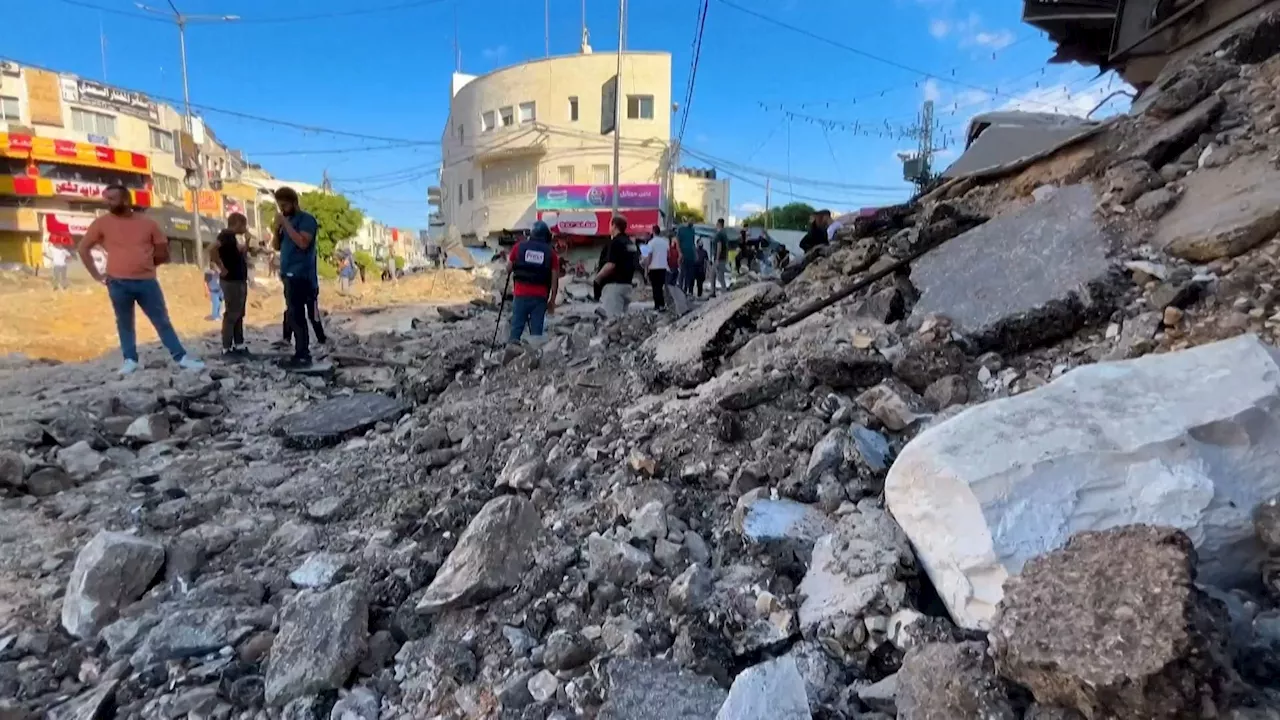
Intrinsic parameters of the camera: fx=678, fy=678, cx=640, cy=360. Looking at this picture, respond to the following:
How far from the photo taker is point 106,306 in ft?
45.0

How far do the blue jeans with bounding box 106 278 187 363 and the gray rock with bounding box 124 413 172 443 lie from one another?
137 cm

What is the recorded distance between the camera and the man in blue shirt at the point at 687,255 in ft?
39.2

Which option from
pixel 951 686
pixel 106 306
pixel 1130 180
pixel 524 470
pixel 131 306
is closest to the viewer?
pixel 951 686

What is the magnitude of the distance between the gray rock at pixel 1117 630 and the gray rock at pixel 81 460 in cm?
432

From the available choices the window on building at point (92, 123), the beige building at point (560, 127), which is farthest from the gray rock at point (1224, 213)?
the window on building at point (92, 123)

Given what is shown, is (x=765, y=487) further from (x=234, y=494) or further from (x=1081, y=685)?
(x=234, y=494)

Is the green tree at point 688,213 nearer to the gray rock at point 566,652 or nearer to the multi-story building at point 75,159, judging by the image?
the multi-story building at point 75,159

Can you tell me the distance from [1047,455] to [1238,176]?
105 inches

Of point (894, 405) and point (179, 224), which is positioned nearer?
point (894, 405)

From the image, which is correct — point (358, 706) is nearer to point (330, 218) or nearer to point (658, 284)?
point (658, 284)

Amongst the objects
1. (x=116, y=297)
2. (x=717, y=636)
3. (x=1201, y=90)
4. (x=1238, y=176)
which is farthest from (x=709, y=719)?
(x=116, y=297)

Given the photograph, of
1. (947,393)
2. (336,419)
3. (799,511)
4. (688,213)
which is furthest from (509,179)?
(799,511)

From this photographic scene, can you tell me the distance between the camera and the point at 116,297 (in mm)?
5258

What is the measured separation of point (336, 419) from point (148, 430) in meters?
1.07
